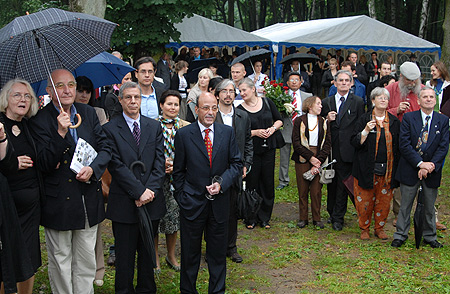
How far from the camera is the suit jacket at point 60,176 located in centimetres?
438

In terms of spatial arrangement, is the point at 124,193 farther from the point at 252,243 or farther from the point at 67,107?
the point at 252,243

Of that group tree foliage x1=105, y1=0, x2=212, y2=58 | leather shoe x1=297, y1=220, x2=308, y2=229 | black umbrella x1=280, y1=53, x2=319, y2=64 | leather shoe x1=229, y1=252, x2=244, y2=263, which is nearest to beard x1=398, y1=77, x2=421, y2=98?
leather shoe x1=297, y1=220, x2=308, y2=229

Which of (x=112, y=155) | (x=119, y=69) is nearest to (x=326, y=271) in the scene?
(x=112, y=155)

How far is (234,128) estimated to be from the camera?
619 cm

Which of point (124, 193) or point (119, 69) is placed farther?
point (119, 69)

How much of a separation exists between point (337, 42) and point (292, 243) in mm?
13916

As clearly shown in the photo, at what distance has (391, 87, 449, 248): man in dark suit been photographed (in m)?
6.56

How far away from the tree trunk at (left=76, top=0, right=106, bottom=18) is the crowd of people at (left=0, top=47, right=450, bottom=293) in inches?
110

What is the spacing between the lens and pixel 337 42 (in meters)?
19.5

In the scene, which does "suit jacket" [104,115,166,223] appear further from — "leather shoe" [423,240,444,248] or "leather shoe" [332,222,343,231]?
"leather shoe" [423,240,444,248]

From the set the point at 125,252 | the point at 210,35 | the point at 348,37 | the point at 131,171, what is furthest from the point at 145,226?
the point at 348,37

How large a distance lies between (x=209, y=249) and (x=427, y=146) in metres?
3.19

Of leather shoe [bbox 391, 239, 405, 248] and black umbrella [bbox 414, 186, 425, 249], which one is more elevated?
black umbrella [bbox 414, 186, 425, 249]

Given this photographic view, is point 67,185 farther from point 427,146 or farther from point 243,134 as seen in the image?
point 427,146
